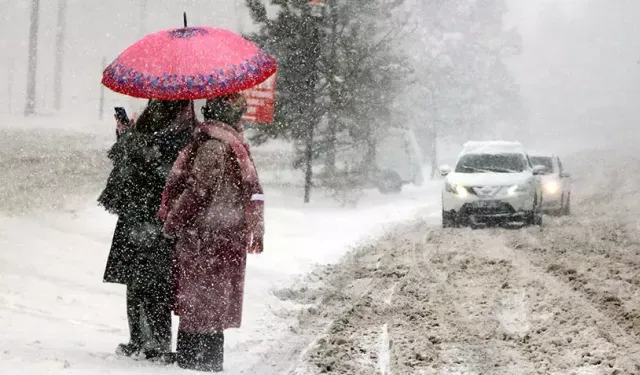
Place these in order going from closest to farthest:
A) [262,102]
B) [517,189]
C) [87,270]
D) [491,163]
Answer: [87,270]
[517,189]
[491,163]
[262,102]

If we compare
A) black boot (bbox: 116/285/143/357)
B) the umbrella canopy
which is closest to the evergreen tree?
the umbrella canopy

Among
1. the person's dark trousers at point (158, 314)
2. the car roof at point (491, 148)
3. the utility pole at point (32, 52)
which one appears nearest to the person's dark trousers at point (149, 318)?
the person's dark trousers at point (158, 314)

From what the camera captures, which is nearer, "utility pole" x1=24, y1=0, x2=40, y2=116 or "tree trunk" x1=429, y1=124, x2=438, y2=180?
"tree trunk" x1=429, y1=124, x2=438, y2=180

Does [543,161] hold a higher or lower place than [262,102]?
lower

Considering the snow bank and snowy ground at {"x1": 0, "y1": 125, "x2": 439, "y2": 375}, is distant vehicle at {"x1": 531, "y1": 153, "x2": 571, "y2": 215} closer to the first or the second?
snowy ground at {"x1": 0, "y1": 125, "x2": 439, "y2": 375}

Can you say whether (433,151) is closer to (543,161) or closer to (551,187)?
(543,161)

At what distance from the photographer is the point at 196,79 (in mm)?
5105

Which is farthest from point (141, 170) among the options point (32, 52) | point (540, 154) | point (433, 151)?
point (32, 52)

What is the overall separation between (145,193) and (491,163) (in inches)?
521

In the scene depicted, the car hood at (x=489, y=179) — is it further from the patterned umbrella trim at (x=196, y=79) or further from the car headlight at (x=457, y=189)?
the patterned umbrella trim at (x=196, y=79)

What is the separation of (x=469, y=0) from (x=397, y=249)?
34.1m

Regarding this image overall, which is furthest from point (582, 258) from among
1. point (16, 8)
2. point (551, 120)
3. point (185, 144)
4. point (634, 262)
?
point (551, 120)

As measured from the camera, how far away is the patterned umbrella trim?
16.7 ft

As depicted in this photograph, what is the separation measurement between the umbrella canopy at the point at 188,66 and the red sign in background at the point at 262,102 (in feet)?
41.5
